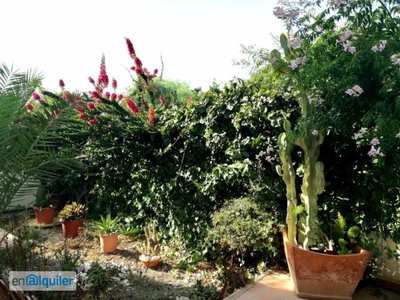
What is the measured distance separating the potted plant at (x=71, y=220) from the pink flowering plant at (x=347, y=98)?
348cm

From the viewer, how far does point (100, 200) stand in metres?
5.06

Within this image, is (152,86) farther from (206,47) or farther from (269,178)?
(269,178)

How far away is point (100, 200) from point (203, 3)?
3.57 metres

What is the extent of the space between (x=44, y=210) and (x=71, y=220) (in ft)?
3.05

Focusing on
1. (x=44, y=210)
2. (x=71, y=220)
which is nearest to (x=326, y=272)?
(x=71, y=220)

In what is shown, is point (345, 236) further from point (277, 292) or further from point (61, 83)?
point (61, 83)

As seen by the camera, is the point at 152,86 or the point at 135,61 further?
the point at 152,86

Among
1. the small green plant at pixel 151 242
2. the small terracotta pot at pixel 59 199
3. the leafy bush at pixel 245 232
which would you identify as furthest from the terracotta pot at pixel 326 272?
the small terracotta pot at pixel 59 199

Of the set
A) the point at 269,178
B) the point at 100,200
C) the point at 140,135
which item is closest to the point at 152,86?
the point at 140,135

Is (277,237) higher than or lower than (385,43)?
lower

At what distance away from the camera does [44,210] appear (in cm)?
520

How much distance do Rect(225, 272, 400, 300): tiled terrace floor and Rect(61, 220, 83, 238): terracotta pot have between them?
3.14m

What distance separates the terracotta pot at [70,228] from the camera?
459 cm

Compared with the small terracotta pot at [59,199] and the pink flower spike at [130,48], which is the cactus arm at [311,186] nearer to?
the pink flower spike at [130,48]
